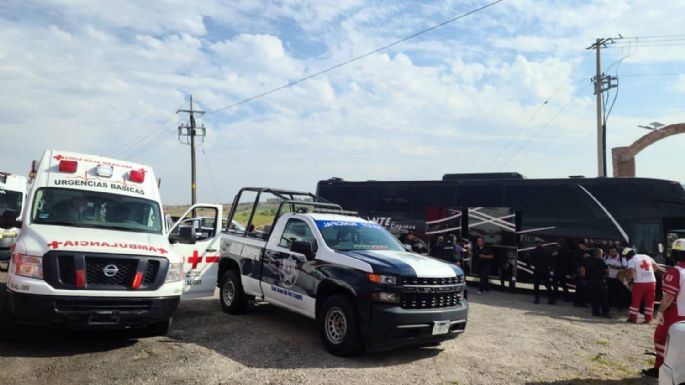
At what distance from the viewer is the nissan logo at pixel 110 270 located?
21.0ft

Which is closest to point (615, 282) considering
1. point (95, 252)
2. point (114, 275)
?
point (114, 275)

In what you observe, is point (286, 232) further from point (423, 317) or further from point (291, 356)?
point (423, 317)

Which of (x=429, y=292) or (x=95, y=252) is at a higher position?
(x=95, y=252)

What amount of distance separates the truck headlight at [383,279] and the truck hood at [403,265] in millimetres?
50

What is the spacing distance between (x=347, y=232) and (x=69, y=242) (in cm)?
382

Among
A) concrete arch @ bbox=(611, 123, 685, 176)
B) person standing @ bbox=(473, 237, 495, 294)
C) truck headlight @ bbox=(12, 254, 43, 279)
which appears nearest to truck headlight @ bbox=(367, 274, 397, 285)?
truck headlight @ bbox=(12, 254, 43, 279)

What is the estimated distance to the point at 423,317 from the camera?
6594 mm

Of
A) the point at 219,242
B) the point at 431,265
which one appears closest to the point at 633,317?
the point at 431,265

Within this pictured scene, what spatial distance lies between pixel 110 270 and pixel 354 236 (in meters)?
3.47

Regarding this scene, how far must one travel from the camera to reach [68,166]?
7.62 meters

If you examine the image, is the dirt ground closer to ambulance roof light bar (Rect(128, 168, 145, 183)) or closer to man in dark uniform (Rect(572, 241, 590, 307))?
ambulance roof light bar (Rect(128, 168, 145, 183))

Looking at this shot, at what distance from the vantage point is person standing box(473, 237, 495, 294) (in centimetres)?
1450

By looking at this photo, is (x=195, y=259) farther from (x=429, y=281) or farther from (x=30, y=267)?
(x=429, y=281)

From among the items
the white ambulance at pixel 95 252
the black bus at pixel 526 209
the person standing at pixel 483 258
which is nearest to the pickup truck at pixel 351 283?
the white ambulance at pixel 95 252
